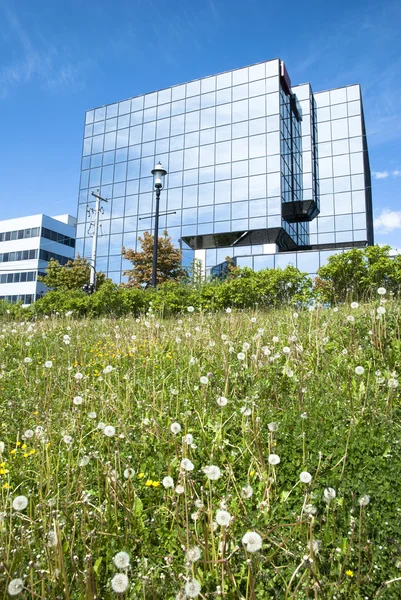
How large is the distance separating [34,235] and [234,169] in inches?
1461

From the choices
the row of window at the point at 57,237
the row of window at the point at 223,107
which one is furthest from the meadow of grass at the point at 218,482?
the row of window at the point at 57,237

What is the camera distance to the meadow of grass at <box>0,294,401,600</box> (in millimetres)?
1805

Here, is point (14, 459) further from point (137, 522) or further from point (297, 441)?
point (297, 441)

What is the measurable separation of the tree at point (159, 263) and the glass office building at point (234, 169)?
3383 mm

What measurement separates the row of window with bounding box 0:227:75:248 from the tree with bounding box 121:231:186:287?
3055cm

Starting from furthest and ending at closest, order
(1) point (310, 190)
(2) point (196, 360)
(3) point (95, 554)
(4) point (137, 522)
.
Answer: (1) point (310, 190)
(2) point (196, 360)
(4) point (137, 522)
(3) point (95, 554)

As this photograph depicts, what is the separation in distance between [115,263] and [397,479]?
37.6 metres

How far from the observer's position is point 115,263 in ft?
126

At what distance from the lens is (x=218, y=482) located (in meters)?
2.60

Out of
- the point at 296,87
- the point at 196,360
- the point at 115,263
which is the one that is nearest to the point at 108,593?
the point at 196,360

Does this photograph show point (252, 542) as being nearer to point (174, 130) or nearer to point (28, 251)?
point (174, 130)

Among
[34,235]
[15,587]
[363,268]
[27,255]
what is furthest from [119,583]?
[34,235]

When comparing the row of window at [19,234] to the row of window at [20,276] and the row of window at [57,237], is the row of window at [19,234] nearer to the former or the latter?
the row of window at [57,237]

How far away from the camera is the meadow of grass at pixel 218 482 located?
1805 millimetres
